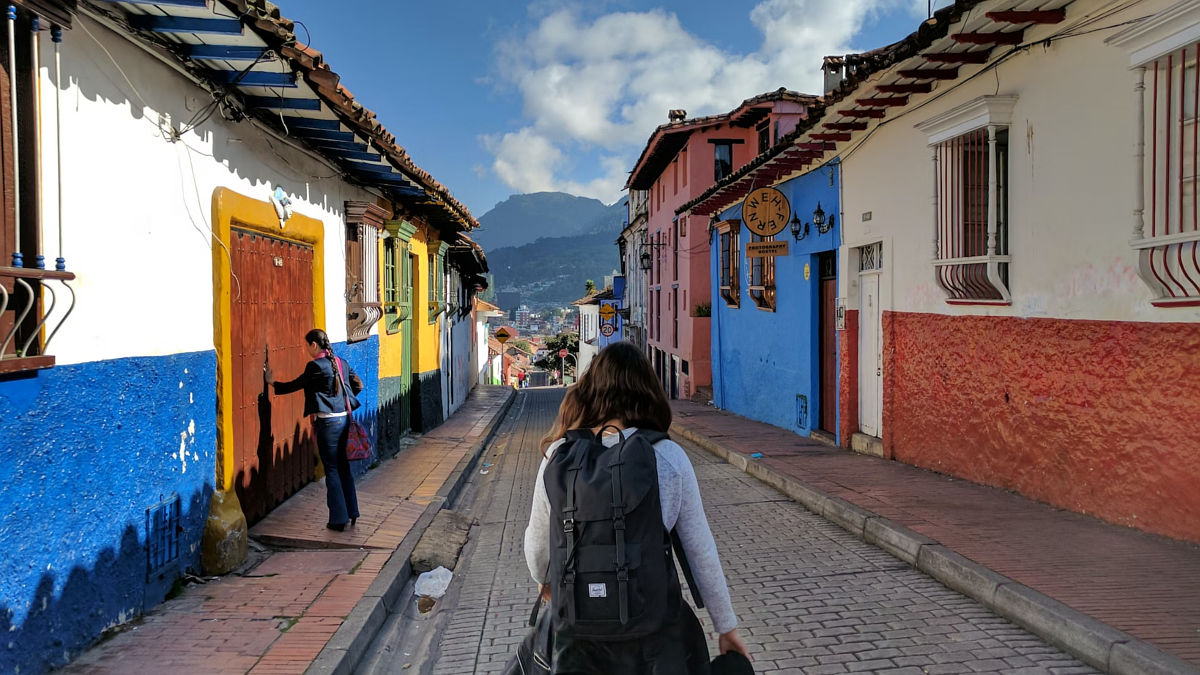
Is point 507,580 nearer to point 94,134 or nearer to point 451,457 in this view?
point 94,134

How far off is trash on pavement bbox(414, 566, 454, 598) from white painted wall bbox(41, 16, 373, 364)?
231cm

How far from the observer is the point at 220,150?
6.07 meters

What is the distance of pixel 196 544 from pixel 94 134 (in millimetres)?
2747

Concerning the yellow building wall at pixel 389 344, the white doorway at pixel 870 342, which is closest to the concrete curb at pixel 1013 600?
the white doorway at pixel 870 342

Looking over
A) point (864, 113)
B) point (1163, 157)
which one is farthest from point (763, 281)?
point (1163, 157)

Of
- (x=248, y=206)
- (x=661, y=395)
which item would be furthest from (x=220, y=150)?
(x=661, y=395)

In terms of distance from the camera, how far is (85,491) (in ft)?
13.7

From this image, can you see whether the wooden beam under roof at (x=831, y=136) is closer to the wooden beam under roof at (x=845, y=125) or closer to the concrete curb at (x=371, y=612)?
the wooden beam under roof at (x=845, y=125)

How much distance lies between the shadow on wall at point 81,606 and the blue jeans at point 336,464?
165cm

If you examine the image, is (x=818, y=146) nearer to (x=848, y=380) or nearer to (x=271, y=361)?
(x=848, y=380)

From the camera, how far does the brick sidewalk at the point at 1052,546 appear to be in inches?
170

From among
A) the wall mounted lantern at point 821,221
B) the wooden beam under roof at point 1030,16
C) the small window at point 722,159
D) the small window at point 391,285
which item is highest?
the small window at point 722,159

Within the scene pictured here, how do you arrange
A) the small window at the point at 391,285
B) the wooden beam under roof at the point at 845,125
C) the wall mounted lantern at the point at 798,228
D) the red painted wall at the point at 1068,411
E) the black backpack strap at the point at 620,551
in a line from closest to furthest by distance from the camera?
the black backpack strap at the point at 620,551 → the red painted wall at the point at 1068,411 → the wooden beam under roof at the point at 845,125 → the small window at the point at 391,285 → the wall mounted lantern at the point at 798,228

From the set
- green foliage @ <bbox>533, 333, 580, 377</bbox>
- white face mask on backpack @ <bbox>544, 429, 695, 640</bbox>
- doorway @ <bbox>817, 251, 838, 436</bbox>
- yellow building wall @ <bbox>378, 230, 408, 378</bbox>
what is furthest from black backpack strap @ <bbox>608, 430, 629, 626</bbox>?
green foliage @ <bbox>533, 333, 580, 377</bbox>
